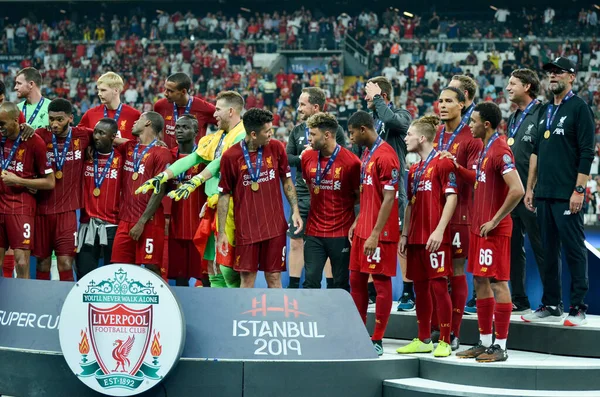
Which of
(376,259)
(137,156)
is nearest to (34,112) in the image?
(137,156)

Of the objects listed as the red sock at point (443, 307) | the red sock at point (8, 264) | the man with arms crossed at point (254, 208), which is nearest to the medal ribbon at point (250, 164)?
the man with arms crossed at point (254, 208)

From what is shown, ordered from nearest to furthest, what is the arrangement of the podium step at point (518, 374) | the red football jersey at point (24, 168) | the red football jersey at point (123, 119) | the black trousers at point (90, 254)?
1. the podium step at point (518, 374)
2. the red football jersey at point (24, 168)
3. the black trousers at point (90, 254)
4. the red football jersey at point (123, 119)

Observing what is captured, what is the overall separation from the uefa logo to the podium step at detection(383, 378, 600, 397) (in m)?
1.47

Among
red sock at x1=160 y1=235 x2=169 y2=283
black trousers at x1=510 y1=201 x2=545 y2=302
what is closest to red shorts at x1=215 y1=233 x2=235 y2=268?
red sock at x1=160 y1=235 x2=169 y2=283

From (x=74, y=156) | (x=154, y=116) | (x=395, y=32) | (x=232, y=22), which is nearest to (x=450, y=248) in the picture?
(x=154, y=116)

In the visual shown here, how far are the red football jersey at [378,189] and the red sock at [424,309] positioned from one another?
40 centimetres

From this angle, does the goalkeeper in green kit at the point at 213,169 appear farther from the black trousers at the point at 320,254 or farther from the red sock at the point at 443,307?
the red sock at the point at 443,307

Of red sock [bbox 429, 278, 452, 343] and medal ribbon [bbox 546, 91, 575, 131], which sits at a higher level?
medal ribbon [bbox 546, 91, 575, 131]

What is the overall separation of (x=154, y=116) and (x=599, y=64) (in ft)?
63.2

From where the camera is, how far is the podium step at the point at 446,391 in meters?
5.92

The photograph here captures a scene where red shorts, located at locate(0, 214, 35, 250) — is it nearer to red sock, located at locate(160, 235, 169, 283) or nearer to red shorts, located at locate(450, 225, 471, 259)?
red sock, located at locate(160, 235, 169, 283)

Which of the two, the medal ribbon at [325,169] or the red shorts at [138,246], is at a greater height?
the medal ribbon at [325,169]

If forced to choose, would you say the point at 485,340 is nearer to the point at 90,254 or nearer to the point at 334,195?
the point at 334,195

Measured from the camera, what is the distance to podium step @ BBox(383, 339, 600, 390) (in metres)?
6.12
